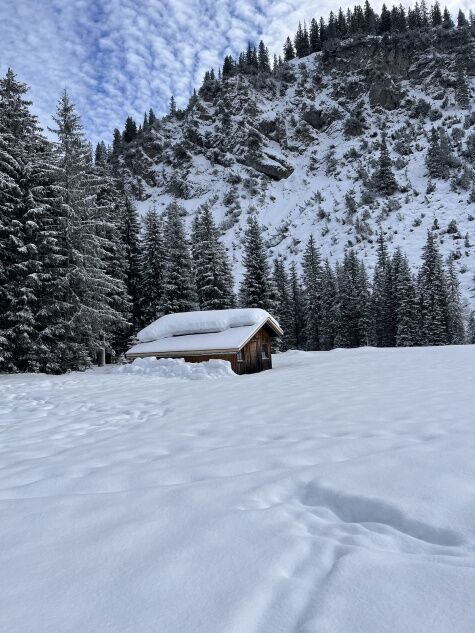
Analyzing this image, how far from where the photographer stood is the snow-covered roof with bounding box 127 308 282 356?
68.0 feet

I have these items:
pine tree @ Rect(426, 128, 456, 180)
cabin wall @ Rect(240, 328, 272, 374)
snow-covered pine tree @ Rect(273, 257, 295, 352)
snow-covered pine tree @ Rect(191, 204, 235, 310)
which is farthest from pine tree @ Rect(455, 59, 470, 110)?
cabin wall @ Rect(240, 328, 272, 374)

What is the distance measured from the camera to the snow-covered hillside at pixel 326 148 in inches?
2689

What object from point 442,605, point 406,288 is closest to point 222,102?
point 406,288

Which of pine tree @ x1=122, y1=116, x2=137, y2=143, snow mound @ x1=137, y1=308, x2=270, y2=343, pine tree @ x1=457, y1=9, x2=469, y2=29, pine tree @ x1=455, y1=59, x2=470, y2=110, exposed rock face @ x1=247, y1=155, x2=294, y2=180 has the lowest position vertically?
snow mound @ x1=137, y1=308, x2=270, y2=343

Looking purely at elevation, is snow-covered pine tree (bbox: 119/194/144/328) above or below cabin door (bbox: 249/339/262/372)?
above

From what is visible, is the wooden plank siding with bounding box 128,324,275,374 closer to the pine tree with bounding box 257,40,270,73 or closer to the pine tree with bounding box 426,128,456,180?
the pine tree with bounding box 426,128,456,180

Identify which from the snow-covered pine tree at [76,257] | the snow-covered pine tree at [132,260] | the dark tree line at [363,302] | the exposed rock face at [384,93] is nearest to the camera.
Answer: the snow-covered pine tree at [76,257]

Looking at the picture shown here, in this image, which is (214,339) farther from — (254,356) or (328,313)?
(328,313)

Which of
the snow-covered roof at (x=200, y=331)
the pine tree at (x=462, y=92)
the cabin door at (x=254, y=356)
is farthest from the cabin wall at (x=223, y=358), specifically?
the pine tree at (x=462, y=92)

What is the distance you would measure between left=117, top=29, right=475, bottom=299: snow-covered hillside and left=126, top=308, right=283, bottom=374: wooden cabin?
4318 centimetres

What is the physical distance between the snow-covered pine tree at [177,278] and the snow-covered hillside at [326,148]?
127 ft

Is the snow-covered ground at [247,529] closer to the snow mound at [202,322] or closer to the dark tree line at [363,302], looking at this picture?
the snow mound at [202,322]

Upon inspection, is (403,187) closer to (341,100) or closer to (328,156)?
(328,156)

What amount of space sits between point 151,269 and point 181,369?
15.4 meters
